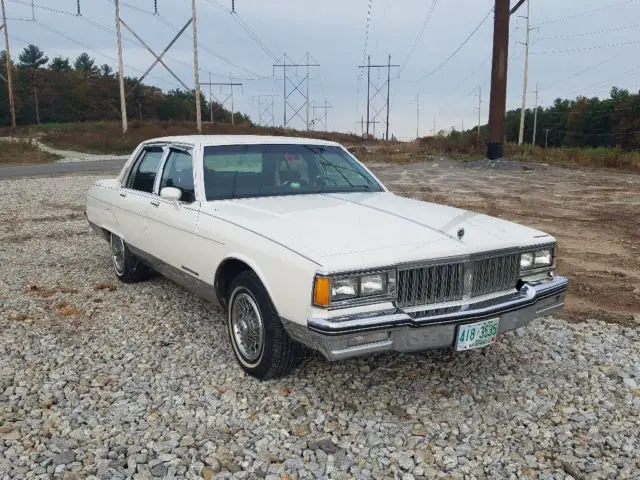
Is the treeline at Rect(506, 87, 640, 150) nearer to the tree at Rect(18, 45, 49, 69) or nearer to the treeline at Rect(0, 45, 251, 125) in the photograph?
the treeline at Rect(0, 45, 251, 125)

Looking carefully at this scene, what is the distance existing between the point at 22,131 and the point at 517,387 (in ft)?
178

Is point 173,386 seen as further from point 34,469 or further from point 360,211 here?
point 360,211

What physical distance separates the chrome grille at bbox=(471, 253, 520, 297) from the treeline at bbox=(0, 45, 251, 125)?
74.5 meters

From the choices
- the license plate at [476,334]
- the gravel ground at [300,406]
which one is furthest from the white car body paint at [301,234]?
the gravel ground at [300,406]

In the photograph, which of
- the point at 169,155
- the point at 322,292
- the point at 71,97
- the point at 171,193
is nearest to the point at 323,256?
the point at 322,292

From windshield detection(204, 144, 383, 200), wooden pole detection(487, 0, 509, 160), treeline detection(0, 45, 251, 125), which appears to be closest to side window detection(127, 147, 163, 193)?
windshield detection(204, 144, 383, 200)

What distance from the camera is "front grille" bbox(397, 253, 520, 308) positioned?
3.15 metres

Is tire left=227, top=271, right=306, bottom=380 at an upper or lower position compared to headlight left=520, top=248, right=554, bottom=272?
lower

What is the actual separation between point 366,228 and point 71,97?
82310mm

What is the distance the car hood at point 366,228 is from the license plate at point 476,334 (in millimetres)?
433

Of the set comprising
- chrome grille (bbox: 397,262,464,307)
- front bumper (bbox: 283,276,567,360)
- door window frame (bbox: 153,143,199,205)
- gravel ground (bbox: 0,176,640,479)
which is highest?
door window frame (bbox: 153,143,199,205)

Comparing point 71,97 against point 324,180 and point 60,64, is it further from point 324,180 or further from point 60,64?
point 324,180

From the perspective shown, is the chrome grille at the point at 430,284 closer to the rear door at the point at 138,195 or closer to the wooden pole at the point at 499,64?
the rear door at the point at 138,195

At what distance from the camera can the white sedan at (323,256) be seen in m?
3.04
